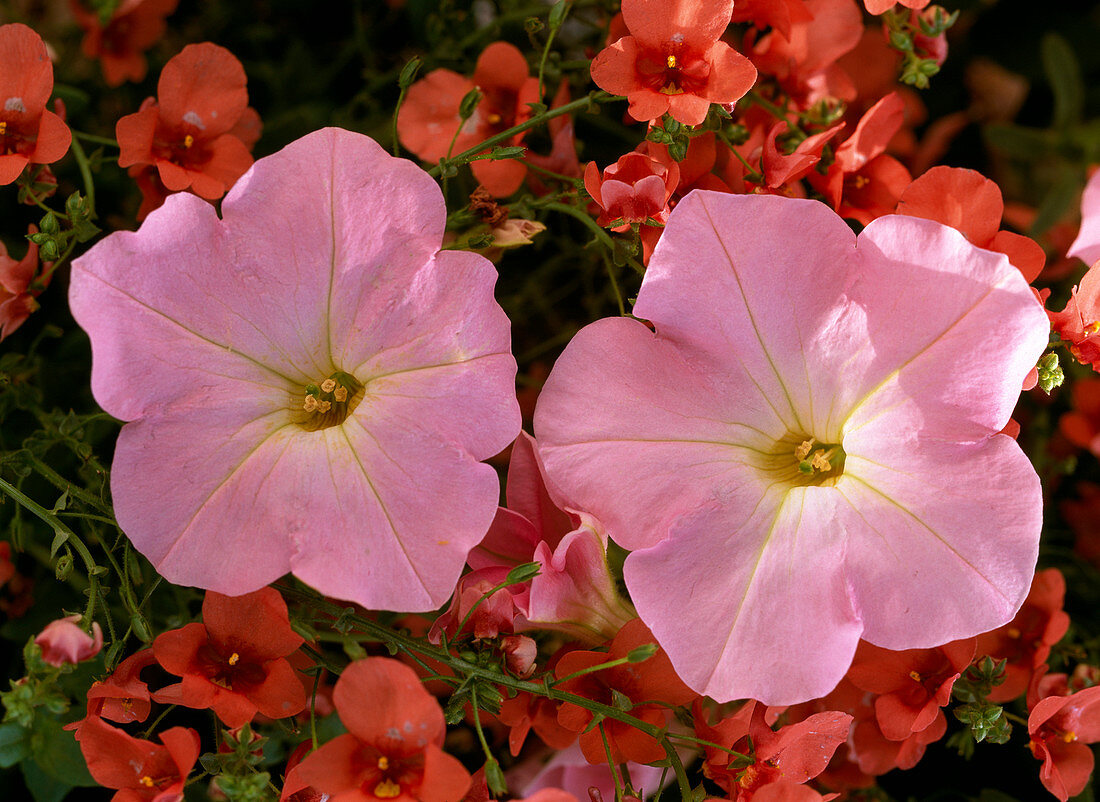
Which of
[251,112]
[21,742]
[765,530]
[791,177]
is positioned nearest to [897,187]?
[791,177]

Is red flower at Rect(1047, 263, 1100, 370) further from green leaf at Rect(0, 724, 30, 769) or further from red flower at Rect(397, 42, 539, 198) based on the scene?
green leaf at Rect(0, 724, 30, 769)

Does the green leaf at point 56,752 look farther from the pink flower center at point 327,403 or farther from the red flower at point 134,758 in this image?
the pink flower center at point 327,403

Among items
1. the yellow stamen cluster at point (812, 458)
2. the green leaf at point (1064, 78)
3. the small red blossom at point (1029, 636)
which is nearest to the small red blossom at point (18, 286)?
the yellow stamen cluster at point (812, 458)

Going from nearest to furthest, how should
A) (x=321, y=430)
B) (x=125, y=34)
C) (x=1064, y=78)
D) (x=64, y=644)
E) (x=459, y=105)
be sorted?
(x=64, y=644), (x=321, y=430), (x=459, y=105), (x=125, y=34), (x=1064, y=78)

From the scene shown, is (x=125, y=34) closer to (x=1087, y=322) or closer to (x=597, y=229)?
(x=597, y=229)

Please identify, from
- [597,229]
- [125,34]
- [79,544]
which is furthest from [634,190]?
[125,34]
